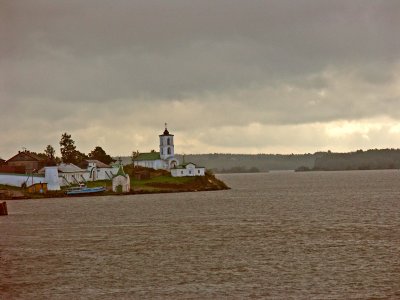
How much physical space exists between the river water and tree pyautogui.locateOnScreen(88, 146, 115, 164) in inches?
3723

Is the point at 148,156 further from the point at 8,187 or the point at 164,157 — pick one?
the point at 8,187

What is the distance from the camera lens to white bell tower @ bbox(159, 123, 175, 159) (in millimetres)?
181450

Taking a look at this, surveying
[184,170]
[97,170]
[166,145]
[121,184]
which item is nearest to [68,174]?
[97,170]

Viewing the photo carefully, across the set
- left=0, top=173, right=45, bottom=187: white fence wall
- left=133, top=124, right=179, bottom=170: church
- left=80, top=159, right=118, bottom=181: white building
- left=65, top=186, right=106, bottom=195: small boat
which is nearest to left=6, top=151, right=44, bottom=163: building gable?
left=80, top=159, right=118, bottom=181: white building

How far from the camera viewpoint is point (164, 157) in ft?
593

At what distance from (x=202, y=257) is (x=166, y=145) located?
5149 inches

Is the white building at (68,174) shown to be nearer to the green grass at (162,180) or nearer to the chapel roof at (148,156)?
the green grass at (162,180)

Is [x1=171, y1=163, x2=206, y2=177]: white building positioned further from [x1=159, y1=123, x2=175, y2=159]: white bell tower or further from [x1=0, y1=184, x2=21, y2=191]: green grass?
[x1=0, y1=184, x2=21, y2=191]: green grass

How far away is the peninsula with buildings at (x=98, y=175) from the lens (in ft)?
479

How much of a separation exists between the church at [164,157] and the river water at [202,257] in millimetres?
90009

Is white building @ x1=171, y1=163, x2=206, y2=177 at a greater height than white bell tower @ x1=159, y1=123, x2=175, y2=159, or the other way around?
white bell tower @ x1=159, y1=123, x2=175, y2=159

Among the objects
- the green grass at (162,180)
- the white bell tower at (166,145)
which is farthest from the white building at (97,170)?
the white bell tower at (166,145)

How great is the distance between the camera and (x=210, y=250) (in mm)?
55812

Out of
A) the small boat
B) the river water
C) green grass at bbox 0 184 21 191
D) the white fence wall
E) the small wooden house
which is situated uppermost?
the small wooden house
